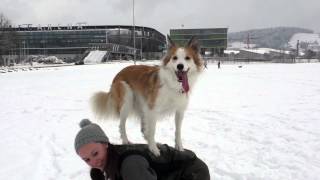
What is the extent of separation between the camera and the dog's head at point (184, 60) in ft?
18.4

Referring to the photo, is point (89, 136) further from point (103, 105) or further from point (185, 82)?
point (103, 105)

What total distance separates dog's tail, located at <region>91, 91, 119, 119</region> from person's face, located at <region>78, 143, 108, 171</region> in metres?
4.06

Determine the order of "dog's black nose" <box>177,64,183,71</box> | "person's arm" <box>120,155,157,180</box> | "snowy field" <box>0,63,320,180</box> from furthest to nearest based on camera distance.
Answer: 1. "snowy field" <box>0,63,320,180</box>
2. "dog's black nose" <box>177,64,183,71</box>
3. "person's arm" <box>120,155,157,180</box>

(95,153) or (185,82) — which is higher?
(185,82)

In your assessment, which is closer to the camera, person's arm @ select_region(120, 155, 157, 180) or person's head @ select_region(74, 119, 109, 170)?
person's arm @ select_region(120, 155, 157, 180)

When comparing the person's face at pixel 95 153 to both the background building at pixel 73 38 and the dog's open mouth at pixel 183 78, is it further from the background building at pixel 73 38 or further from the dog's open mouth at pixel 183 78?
the background building at pixel 73 38

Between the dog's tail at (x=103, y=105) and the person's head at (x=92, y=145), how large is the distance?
4070 mm

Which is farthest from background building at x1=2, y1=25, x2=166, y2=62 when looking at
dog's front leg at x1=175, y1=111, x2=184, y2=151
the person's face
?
the person's face

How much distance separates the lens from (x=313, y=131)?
8602mm

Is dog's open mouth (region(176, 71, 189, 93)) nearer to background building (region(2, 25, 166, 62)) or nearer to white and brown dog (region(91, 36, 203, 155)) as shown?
white and brown dog (region(91, 36, 203, 155))

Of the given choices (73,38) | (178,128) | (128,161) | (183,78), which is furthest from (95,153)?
(73,38)

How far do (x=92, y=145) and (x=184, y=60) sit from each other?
2.80 metres

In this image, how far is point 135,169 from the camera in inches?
114

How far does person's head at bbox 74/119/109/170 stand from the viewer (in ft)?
10.0
